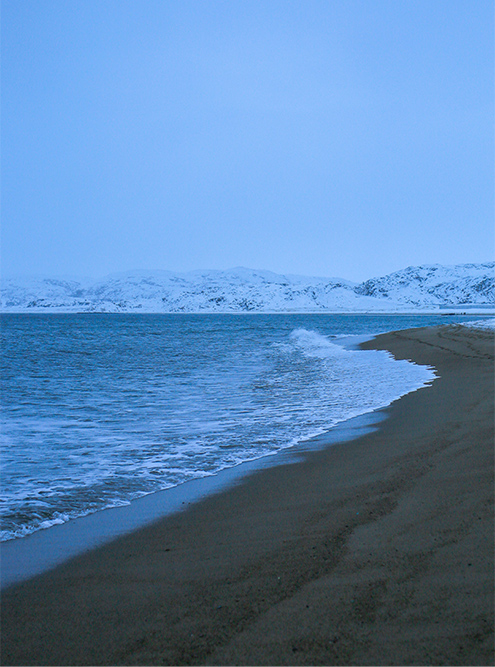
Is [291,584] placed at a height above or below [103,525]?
above

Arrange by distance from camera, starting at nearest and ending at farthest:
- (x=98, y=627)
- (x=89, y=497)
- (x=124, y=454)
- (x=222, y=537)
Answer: (x=98, y=627) → (x=222, y=537) → (x=89, y=497) → (x=124, y=454)

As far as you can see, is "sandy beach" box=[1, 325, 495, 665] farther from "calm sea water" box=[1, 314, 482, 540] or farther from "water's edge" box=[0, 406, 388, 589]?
"calm sea water" box=[1, 314, 482, 540]

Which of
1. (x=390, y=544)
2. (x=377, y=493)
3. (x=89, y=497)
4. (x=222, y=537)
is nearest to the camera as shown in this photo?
(x=390, y=544)

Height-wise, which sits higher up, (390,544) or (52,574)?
(390,544)

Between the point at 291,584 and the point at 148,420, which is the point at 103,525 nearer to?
the point at 291,584

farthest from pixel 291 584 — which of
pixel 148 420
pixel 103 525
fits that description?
pixel 148 420

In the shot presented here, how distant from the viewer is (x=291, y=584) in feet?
11.2

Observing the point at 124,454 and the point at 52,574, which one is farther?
the point at 124,454

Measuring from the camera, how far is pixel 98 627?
3.10m

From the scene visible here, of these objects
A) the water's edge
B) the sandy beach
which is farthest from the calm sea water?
the sandy beach

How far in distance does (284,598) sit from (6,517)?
3.53 m

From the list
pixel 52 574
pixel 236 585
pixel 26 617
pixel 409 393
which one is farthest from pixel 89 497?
pixel 409 393

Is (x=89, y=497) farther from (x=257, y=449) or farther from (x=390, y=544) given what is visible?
(x=390, y=544)

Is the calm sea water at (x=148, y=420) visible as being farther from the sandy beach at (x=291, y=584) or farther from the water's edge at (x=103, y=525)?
the sandy beach at (x=291, y=584)
